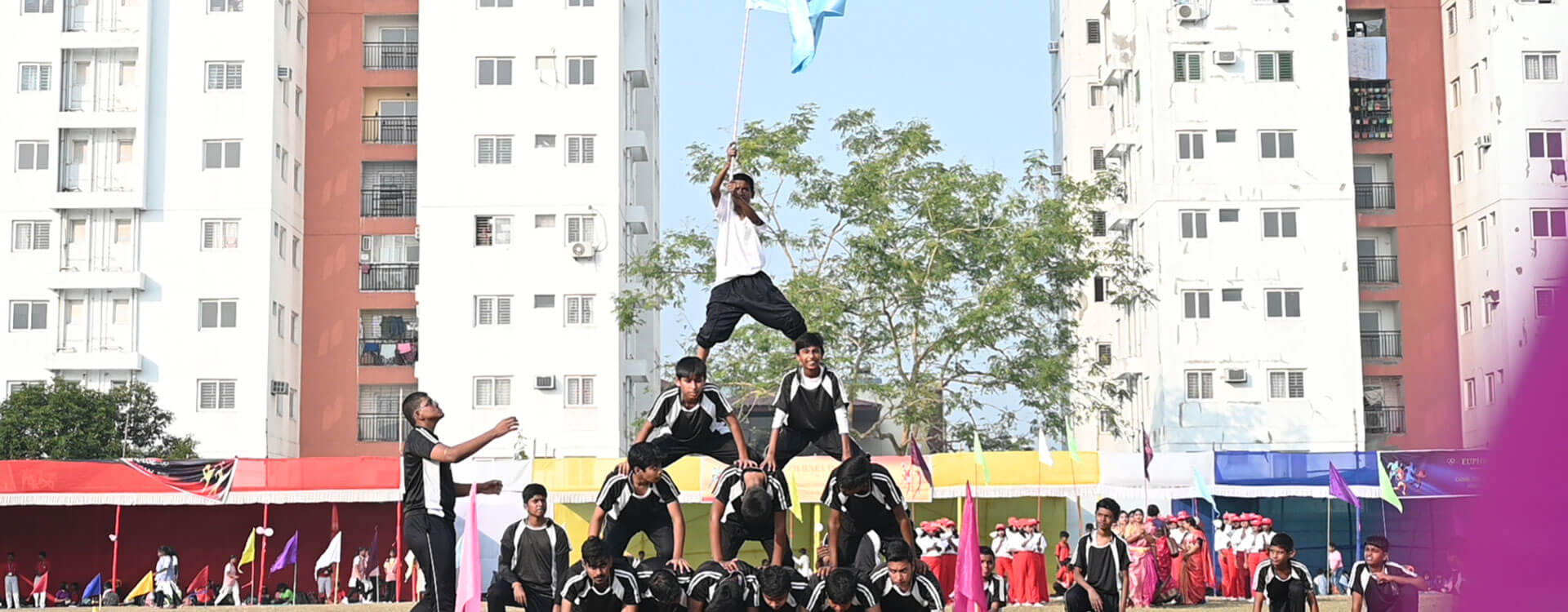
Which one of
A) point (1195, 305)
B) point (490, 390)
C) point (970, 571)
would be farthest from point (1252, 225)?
point (970, 571)

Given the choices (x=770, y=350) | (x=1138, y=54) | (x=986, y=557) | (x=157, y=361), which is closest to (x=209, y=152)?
(x=157, y=361)

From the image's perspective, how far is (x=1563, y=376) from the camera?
3.63ft

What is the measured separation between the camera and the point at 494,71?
5225cm

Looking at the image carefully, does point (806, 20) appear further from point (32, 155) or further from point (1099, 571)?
point (32, 155)

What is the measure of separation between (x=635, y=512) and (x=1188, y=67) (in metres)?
41.3

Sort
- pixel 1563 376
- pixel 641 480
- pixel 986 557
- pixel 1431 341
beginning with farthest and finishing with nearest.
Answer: pixel 986 557
pixel 641 480
pixel 1431 341
pixel 1563 376

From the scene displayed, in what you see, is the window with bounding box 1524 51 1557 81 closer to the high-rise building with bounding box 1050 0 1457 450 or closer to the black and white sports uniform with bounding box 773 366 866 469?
the high-rise building with bounding box 1050 0 1457 450

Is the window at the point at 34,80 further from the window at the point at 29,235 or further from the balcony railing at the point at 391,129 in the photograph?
the balcony railing at the point at 391,129

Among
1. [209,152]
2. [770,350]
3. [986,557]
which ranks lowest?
[986,557]

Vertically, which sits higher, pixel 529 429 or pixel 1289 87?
pixel 1289 87

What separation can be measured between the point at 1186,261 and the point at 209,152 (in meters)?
27.3

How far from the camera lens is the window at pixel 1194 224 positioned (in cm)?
5250

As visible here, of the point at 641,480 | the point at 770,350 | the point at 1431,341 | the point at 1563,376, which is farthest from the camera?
the point at 770,350

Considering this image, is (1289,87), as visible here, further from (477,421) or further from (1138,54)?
(477,421)
